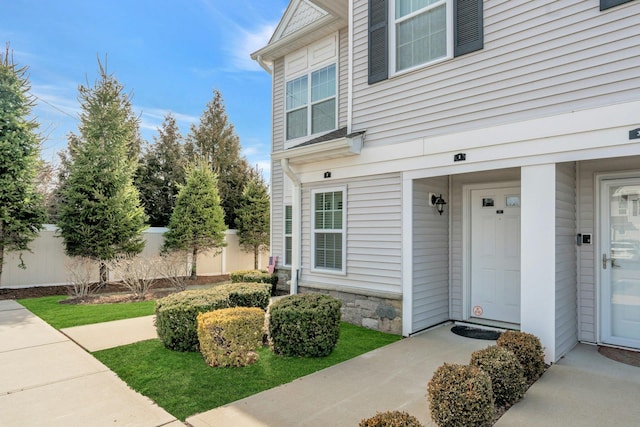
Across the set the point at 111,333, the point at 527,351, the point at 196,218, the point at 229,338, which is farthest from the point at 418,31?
the point at 196,218

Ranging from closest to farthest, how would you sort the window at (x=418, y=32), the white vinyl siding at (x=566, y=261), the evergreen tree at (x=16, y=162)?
the white vinyl siding at (x=566, y=261) < the window at (x=418, y=32) < the evergreen tree at (x=16, y=162)

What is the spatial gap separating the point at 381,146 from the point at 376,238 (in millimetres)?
1533

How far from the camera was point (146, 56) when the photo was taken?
14.1 meters

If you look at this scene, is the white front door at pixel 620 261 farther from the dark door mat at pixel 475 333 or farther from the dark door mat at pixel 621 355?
the dark door mat at pixel 475 333

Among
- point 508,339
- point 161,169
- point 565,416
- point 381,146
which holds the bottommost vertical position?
point 565,416

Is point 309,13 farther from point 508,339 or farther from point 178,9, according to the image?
point 508,339

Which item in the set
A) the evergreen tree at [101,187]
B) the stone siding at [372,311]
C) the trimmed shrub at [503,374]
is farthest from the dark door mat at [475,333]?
the evergreen tree at [101,187]

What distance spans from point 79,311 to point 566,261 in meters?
8.60

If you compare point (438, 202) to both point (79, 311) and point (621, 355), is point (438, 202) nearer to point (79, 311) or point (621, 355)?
point (621, 355)

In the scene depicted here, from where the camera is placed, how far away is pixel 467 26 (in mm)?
4965

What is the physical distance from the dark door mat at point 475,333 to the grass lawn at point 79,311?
5.83 m

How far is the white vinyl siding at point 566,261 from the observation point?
437 centimetres

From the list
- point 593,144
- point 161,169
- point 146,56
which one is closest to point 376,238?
point 593,144

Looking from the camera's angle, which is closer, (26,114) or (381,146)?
(381,146)
